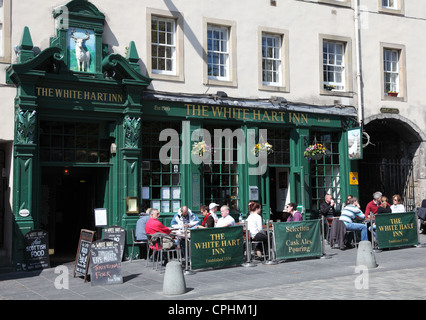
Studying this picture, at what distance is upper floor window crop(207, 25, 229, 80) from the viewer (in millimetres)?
15914

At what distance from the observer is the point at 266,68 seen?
1675 cm

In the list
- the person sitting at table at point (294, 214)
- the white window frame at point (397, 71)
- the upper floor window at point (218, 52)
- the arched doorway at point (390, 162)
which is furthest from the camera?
the arched doorway at point (390, 162)

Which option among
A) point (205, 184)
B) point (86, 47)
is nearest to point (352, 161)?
point (205, 184)

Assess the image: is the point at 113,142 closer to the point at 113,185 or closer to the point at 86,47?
the point at 113,185

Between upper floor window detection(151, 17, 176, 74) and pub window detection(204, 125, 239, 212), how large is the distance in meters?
2.14

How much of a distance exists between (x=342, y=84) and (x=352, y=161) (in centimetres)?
262

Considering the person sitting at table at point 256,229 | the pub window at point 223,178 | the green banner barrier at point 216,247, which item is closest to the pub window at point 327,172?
the pub window at point 223,178

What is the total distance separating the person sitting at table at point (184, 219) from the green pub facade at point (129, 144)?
2.68 feet

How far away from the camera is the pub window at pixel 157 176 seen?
14742 mm

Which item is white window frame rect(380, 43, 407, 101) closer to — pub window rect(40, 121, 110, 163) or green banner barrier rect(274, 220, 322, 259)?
green banner barrier rect(274, 220, 322, 259)

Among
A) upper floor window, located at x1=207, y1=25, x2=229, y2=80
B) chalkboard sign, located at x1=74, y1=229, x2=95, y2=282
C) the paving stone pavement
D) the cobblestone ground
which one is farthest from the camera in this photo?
upper floor window, located at x1=207, y1=25, x2=229, y2=80

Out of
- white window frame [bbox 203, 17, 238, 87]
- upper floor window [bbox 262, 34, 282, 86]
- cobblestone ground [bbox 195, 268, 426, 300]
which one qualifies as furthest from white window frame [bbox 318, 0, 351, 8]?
cobblestone ground [bbox 195, 268, 426, 300]

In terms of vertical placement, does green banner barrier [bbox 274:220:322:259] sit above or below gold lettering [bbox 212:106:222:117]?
below

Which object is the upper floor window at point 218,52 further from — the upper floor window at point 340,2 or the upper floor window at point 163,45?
the upper floor window at point 340,2
